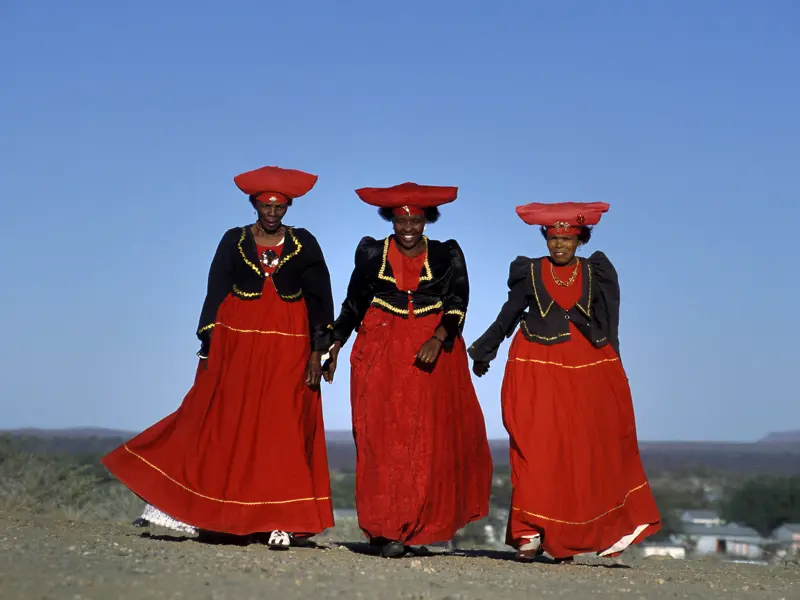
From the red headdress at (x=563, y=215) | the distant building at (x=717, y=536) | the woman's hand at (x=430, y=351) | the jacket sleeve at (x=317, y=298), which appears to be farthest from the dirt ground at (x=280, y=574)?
the distant building at (x=717, y=536)

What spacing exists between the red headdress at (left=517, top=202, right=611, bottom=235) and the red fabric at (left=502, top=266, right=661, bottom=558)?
31 centimetres

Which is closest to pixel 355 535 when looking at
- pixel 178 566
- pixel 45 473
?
pixel 45 473

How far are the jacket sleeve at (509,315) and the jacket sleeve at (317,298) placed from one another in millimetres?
1100

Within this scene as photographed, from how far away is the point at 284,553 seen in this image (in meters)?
8.70

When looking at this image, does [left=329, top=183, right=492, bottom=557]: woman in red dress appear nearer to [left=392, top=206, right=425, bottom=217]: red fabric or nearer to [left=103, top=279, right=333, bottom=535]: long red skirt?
[left=392, top=206, right=425, bottom=217]: red fabric

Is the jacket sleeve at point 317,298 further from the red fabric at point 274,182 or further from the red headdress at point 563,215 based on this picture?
the red headdress at point 563,215

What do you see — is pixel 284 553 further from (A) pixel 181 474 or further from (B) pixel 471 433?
(B) pixel 471 433

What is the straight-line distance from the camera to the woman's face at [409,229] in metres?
9.55

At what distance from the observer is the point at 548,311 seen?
947 centimetres

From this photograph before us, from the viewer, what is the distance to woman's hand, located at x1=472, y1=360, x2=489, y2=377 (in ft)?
31.3

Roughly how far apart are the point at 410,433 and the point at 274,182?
7.03ft

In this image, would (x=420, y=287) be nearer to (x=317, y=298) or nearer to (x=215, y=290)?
(x=317, y=298)

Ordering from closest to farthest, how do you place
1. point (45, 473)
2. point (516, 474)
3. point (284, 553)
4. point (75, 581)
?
1. point (75, 581)
2. point (284, 553)
3. point (516, 474)
4. point (45, 473)

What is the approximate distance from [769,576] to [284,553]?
3885 millimetres
